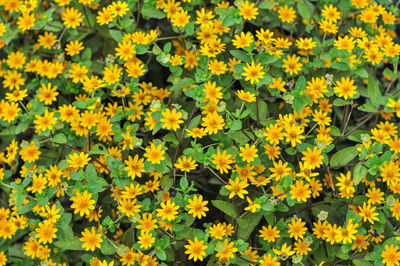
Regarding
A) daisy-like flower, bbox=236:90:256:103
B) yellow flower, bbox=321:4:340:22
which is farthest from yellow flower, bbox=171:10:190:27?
yellow flower, bbox=321:4:340:22

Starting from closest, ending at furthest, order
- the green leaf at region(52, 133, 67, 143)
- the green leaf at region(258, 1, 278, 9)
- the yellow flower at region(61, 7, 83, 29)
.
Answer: the green leaf at region(52, 133, 67, 143)
the green leaf at region(258, 1, 278, 9)
the yellow flower at region(61, 7, 83, 29)

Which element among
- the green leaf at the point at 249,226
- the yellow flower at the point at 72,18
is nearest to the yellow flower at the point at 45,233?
the green leaf at the point at 249,226

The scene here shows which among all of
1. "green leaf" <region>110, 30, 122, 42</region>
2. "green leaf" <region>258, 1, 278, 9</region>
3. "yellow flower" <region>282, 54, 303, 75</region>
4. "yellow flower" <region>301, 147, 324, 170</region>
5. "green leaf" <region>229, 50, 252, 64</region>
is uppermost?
"green leaf" <region>258, 1, 278, 9</region>

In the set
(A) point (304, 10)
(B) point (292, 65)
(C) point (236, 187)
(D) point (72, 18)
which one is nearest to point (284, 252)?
(C) point (236, 187)

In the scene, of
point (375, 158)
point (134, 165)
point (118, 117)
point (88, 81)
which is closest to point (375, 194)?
point (375, 158)

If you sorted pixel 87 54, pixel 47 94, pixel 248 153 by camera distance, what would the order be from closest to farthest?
pixel 248 153, pixel 47 94, pixel 87 54

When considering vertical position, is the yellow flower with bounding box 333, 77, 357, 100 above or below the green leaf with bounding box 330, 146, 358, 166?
above

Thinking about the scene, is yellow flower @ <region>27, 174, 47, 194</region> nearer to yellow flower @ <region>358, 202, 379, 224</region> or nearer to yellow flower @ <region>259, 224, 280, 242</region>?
yellow flower @ <region>259, 224, 280, 242</region>

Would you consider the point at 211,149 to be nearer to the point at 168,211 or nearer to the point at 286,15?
the point at 168,211
